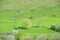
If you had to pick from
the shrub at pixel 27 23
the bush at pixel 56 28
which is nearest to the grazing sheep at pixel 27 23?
the shrub at pixel 27 23

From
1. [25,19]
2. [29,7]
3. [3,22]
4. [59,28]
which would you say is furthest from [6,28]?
[59,28]

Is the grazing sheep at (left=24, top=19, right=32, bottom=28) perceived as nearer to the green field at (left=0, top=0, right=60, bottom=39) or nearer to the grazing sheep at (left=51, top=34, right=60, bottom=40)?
the green field at (left=0, top=0, right=60, bottom=39)

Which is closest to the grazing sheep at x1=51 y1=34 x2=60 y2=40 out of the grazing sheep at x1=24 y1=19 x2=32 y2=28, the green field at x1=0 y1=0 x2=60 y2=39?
the green field at x1=0 y1=0 x2=60 y2=39

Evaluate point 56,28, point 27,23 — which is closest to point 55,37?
point 56,28

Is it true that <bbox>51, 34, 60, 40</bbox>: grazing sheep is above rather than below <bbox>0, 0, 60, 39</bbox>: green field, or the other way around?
below

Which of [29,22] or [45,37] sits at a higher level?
[29,22]

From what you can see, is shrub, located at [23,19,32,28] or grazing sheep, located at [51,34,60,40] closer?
grazing sheep, located at [51,34,60,40]

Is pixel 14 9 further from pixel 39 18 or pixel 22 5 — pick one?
pixel 39 18

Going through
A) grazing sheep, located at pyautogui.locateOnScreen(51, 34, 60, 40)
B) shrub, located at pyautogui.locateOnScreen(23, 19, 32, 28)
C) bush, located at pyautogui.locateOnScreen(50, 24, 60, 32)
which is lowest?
grazing sheep, located at pyautogui.locateOnScreen(51, 34, 60, 40)
